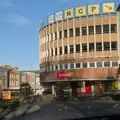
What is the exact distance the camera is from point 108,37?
72.8 metres

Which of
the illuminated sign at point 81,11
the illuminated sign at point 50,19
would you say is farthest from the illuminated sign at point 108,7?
the illuminated sign at point 50,19

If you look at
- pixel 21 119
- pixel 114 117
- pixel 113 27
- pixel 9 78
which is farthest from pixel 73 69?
pixel 9 78

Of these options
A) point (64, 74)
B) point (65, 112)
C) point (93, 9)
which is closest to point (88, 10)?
point (93, 9)

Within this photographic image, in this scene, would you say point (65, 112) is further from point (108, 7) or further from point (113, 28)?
point (108, 7)

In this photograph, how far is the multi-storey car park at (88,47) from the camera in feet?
238

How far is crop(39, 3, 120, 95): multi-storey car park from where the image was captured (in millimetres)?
72438

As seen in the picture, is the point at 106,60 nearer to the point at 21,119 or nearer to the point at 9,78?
the point at 21,119

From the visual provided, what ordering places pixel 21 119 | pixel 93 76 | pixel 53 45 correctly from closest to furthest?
pixel 21 119 < pixel 93 76 < pixel 53 45

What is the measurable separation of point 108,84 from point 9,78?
104664 mm

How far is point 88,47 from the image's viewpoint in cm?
7394

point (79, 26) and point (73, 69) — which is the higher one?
point (79, 26)

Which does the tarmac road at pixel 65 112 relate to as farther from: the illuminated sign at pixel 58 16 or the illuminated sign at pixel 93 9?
the illuminated sign at pixel 58 16

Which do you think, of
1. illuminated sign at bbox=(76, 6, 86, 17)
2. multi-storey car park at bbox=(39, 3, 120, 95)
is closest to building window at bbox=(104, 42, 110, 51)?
multi-storey car park at bbox=(39, 3, 120, 95)

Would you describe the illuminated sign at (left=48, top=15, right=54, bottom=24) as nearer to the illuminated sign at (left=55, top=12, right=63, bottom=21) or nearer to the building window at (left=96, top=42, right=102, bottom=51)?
the illuminated sign at (left=55, top=12, right=63, bottom=21)
